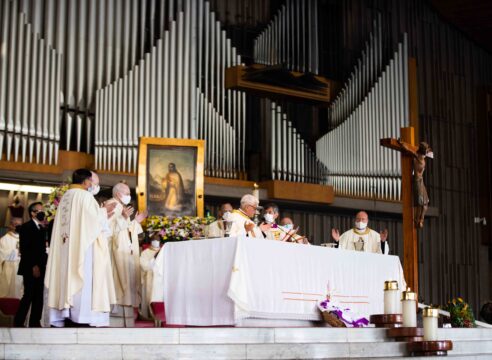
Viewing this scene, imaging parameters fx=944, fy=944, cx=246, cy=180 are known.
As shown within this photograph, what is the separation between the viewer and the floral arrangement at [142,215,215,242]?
33.7 ft

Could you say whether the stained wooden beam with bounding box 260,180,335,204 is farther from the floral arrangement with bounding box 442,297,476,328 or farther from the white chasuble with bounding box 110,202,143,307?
the white chasuble with bounding box 110,202,143,307

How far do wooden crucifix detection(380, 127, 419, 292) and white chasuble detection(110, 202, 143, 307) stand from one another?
3036 mm

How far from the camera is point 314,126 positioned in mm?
16078

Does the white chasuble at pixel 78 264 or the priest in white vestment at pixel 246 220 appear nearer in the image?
the white chasuble at pixel 78 264

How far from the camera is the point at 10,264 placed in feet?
39.4

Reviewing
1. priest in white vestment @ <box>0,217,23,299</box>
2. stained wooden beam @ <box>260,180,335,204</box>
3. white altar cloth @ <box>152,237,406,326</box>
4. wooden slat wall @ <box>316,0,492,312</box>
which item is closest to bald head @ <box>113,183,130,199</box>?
white altar cloth @ <box>152,237,406,326</box>

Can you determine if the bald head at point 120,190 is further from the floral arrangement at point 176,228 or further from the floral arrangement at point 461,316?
the floral arrangement at point 461,316

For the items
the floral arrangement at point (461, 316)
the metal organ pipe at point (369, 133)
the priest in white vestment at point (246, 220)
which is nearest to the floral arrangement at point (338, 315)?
the priest in white vestment at point (246, 220)

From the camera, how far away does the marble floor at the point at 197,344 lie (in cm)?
675

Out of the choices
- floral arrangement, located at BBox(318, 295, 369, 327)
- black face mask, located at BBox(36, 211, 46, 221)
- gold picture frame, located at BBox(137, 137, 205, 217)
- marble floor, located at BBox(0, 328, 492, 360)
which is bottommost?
marble floor, located at BBox(0, 328, 492, 360)

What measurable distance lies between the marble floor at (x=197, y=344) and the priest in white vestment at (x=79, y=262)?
3.85ft

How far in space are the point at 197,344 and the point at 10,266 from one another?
5.42m

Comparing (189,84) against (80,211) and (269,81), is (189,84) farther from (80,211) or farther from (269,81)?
(80,211)

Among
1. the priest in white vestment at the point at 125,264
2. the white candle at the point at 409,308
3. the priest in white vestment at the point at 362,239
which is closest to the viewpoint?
the white candle at the point at 409,308
